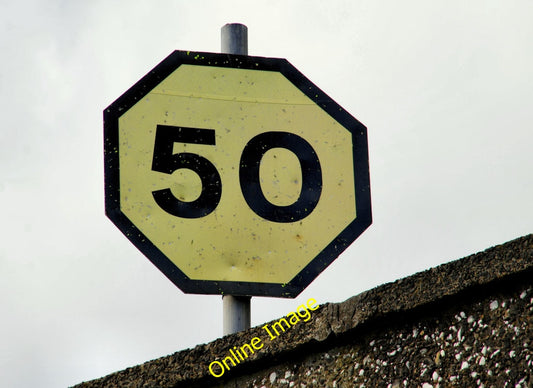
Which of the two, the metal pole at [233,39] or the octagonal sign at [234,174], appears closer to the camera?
the octagonal sign at [234,174]

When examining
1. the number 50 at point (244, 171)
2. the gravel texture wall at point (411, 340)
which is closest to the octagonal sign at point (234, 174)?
the number 50 at point (244, 171)

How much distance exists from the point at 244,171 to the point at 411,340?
1.07 meters

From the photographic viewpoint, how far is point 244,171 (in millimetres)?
3312

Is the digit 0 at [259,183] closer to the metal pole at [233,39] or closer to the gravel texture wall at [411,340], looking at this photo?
the metal pole at [233,39]

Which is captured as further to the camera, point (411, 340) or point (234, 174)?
point (234, 174)

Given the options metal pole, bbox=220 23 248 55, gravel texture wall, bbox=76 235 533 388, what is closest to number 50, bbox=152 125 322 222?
metal pole, bbox=220 23 248 55

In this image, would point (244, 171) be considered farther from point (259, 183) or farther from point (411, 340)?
point (411, 340)

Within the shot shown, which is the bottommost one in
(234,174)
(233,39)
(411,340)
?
(411,340)

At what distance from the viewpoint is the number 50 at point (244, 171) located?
3238mm

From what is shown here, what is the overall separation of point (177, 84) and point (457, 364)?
1.46m

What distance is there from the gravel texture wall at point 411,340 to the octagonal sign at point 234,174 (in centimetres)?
54

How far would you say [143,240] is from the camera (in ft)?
10.4

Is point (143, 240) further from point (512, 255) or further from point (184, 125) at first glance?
point (512, 255)

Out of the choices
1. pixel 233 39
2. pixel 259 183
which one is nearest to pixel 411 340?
pixel 259 183
